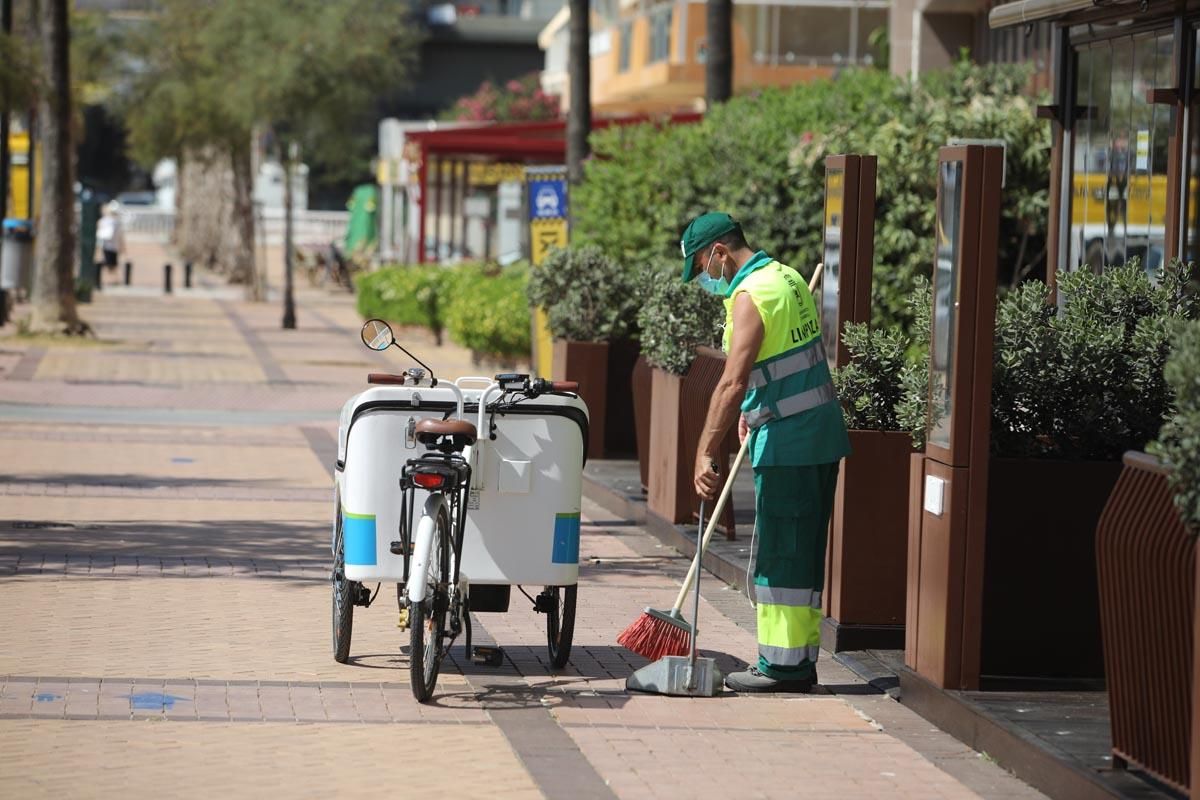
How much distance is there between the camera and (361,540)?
25.6 feet

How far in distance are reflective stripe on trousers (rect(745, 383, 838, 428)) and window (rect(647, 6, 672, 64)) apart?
33.4 metres

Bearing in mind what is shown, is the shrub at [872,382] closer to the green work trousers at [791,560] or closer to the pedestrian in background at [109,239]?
the green work trousers at [791,560]

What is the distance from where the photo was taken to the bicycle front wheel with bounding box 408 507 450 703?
7.35m

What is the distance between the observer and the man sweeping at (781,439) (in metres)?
7.79

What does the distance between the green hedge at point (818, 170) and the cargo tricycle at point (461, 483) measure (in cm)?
950

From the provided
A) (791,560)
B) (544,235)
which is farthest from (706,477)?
(544,235)

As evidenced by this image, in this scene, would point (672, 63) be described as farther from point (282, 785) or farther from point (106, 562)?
point (282, 785)

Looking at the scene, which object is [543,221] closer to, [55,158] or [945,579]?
[55,158]

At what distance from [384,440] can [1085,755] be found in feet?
9.33

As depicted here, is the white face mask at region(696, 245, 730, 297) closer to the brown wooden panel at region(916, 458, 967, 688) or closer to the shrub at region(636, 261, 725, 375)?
the brown wooden panel at region(916, 458, 967, 688)

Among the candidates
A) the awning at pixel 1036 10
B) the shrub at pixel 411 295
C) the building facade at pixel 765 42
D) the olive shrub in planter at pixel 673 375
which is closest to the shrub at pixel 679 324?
the olive shrub in planter at pixel 673 375

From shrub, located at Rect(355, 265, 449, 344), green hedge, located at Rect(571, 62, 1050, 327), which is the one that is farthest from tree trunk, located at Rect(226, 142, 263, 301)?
green hedge, located at Rect(571, 62, 1050, 327)

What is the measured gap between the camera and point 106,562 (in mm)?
10750

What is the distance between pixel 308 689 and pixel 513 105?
52.7m
